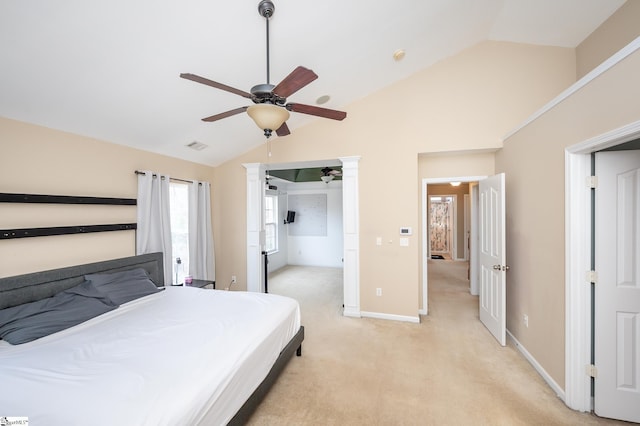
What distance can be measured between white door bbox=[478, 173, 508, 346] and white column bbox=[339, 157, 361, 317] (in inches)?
67.7

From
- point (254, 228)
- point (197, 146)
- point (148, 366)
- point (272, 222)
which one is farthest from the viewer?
point (272, 222)

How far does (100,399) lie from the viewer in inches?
47.4

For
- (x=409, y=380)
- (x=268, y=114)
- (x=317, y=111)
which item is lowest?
(x=409, y=380)

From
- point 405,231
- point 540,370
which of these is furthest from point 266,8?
point 540,370

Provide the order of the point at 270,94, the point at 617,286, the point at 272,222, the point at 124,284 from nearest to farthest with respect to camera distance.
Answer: the point at 270,94 < the point at 617,286 < the point at 124,284 < the point at 272,222

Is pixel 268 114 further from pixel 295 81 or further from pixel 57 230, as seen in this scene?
pixel 57 230

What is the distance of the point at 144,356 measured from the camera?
1593mm

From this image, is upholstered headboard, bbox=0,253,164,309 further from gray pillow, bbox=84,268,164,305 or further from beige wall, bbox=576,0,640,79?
beige wall, bbox=576,0,640,79

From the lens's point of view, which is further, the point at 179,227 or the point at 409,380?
the point at 179,227

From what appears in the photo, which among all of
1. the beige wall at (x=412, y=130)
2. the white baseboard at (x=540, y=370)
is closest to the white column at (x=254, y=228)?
the beige wall at (x=412, y=130)

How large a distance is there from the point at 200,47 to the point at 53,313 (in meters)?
2.52

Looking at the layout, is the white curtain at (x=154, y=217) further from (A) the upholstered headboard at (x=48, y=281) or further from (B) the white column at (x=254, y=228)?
(B) the white column at (x=254, y=228)

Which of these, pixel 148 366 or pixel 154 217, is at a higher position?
pixel 154 217

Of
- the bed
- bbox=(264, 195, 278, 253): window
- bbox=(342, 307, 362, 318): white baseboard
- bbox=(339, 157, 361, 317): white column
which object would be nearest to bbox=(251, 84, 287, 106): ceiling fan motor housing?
the bed
